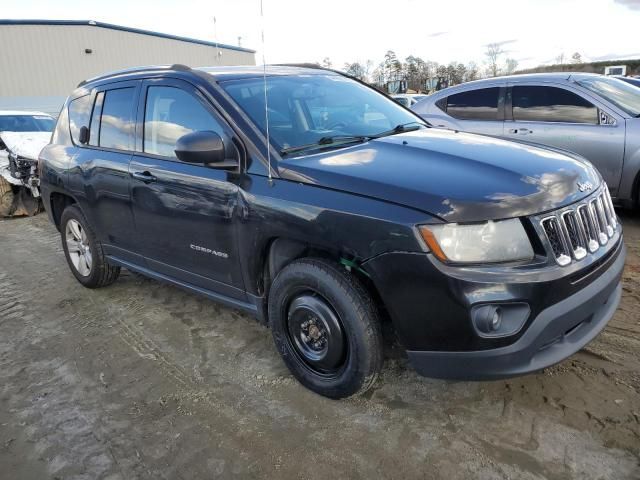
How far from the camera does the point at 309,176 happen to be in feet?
8.73

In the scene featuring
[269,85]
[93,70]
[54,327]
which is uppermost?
[93,70]

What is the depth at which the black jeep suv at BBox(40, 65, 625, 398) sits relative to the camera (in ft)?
7.39

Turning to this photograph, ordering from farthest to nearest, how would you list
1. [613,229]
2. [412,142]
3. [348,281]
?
[412,142], [613,229], [348,281]

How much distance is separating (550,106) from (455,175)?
Result: 4.42 metres

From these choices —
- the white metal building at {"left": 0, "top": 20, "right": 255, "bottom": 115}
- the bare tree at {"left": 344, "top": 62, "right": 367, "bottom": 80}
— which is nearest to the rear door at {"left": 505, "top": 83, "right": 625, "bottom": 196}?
the white metal building at {"left": 0, "top": 20, "right": 255, "bottom": 115}

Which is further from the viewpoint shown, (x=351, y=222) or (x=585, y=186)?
(x=585, y=186)

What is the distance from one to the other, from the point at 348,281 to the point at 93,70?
29.6m

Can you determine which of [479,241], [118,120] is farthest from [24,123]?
[479,241]

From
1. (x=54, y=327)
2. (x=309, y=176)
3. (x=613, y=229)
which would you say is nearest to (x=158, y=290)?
(x=54, y=327)

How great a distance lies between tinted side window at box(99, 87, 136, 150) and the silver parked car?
2.99 m

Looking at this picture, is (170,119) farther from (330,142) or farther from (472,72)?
(472,72)

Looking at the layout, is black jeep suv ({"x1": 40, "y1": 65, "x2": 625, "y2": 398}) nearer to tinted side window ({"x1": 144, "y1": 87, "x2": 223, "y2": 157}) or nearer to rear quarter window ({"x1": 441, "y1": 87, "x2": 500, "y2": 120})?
tinted side window ({"x1": 144, "y1": 87, "x2": 223, "y2": 157})

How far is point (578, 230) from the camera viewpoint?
2.45 meters

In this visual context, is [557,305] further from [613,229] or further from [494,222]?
[613,229]
